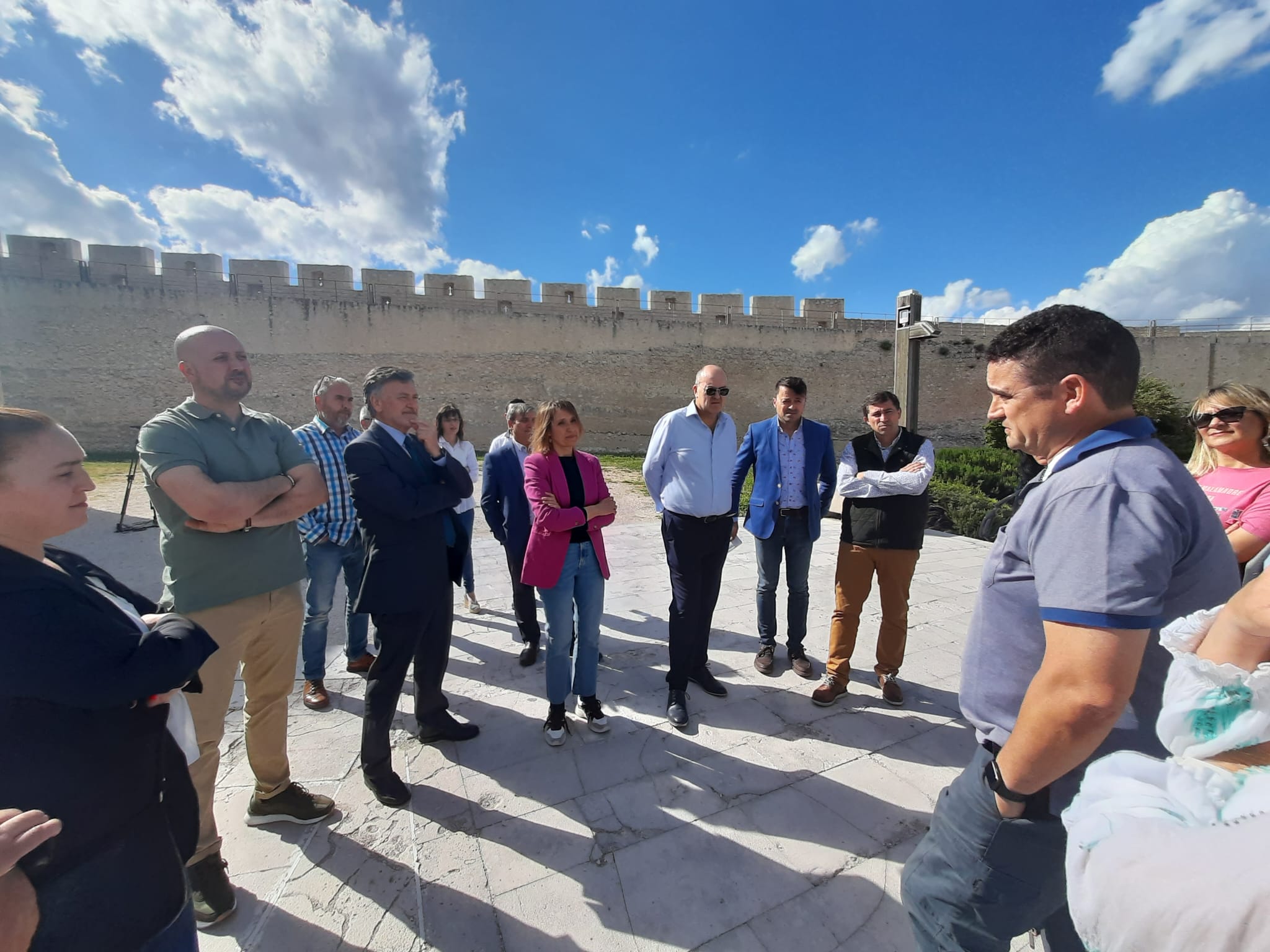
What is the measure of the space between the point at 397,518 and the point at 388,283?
60.9ft

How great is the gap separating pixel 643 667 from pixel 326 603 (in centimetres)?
194

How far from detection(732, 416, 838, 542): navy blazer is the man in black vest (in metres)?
0.19

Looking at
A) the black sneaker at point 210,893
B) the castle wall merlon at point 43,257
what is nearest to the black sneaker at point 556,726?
the black sneaker at point 210,893

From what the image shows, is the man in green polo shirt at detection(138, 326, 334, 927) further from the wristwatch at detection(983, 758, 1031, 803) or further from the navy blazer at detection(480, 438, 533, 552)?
the wristwatch at detection(983, 758, 1031, 803)

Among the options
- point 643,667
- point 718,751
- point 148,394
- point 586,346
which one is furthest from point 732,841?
point 148,394

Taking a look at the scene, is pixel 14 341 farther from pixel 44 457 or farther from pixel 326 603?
pixel 44 457

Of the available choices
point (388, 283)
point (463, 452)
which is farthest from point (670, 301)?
point (463, 452)

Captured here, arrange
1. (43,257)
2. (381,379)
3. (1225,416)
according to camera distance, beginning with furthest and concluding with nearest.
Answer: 1. (43,257)
2. (1225,416)
3. (381,379)

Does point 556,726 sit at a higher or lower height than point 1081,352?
lower

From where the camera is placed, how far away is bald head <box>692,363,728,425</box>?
2.87 m

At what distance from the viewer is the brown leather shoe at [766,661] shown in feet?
10.4

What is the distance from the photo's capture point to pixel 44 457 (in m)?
1.14

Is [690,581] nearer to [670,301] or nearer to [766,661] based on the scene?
[766,661]

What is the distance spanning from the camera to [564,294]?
63.5ft
